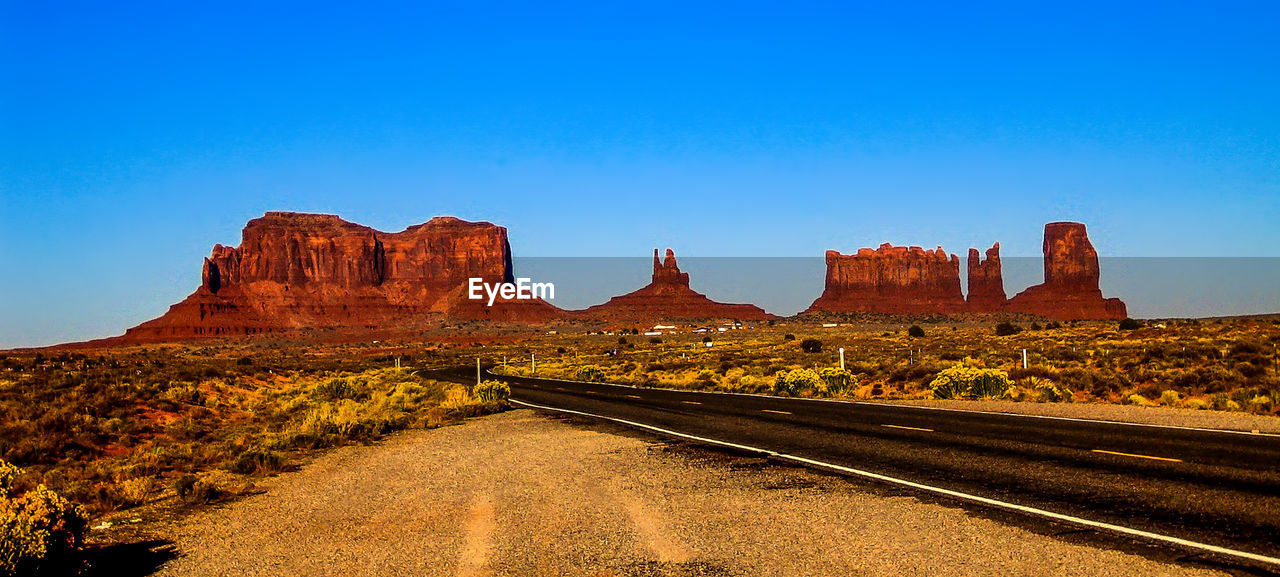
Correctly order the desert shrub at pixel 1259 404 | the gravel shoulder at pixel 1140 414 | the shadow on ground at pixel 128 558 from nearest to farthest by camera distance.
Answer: the shadow on ground at pixel 128 558 < the gravel shoulder at pixel 1140 414 < the desert shrub at pixel 1259 404

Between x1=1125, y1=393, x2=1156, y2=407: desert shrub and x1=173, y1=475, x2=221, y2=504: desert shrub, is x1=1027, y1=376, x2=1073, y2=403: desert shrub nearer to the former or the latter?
x1=1125, y1=393, x2=1156, y2=407: desert shrub

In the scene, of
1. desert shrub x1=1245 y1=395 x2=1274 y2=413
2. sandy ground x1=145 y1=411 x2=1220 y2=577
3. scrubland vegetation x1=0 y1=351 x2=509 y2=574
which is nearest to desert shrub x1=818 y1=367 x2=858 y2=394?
scrubland vegetation x1=0 y1=351 x2=509 y2=574

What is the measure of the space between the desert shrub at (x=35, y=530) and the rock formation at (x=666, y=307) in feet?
540

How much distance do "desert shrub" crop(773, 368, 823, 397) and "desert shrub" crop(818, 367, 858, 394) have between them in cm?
22

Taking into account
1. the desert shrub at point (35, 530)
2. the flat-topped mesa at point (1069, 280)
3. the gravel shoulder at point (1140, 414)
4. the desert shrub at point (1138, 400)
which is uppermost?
the flat-topped mesa at point (1069, 280)

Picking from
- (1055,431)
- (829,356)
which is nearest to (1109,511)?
(1055,431)

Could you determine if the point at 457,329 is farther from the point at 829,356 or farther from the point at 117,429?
the point at 117,429

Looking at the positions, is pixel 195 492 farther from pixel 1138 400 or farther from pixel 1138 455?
pixel 1138 400

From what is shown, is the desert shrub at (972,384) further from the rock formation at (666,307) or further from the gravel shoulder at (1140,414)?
the rock formation at (666,307)

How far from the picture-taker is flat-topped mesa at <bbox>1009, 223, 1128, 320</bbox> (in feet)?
605

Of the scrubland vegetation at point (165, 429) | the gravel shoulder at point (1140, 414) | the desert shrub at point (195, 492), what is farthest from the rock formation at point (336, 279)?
the desert shrub at point (195, 492)

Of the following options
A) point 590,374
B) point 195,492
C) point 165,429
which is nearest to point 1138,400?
point 195,492

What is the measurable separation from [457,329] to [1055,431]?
147798 mm

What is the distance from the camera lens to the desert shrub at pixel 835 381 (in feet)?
91.0
